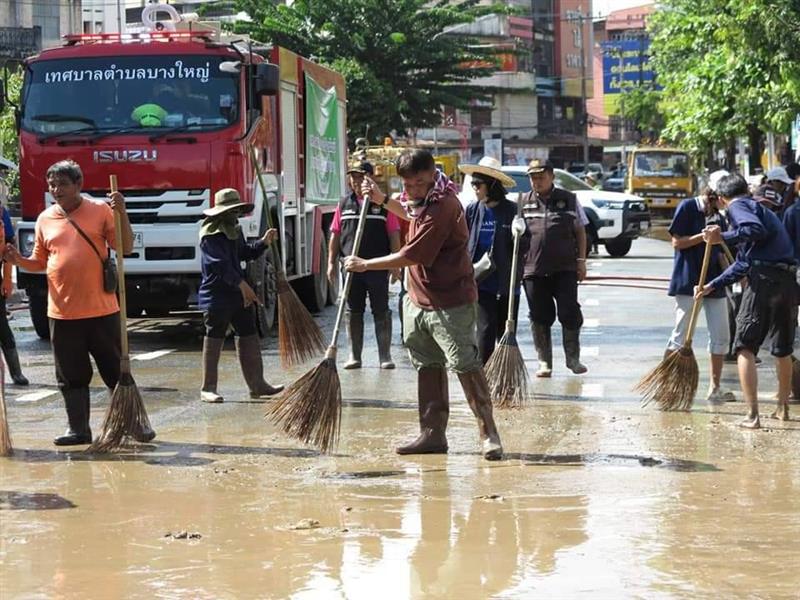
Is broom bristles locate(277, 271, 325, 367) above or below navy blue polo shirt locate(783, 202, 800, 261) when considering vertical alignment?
below

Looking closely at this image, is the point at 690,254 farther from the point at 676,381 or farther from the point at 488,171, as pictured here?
the point at 488,171

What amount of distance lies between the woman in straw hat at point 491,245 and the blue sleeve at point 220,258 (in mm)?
1726

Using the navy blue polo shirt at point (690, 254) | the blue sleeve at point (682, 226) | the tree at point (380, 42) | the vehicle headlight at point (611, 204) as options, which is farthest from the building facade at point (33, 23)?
the blue sleeve at point (682, 226)

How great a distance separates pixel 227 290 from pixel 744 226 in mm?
3764

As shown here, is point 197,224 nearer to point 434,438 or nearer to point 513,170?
point 434,438

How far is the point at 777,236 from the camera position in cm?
1009

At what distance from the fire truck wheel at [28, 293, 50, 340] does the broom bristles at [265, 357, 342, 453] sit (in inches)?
295

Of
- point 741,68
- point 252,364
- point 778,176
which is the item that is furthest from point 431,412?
point 741,68

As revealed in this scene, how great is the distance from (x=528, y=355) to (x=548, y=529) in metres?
7.67

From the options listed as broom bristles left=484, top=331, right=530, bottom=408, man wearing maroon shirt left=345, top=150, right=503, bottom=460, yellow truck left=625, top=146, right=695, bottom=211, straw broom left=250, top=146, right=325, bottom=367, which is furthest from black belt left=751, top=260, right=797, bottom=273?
yellow truck left=625, top=146, right=695, bottom=211

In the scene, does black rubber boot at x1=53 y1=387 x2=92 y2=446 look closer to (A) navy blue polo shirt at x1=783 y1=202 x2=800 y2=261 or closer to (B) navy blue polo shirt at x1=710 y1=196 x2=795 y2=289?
(B) navy blue polo shirt at x1=710 y1=196 x2=795 y2=289

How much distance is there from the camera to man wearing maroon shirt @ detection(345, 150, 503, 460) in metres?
8.65

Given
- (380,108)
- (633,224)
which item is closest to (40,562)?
(633,224)

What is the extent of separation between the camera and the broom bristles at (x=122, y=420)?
934 centimetres
